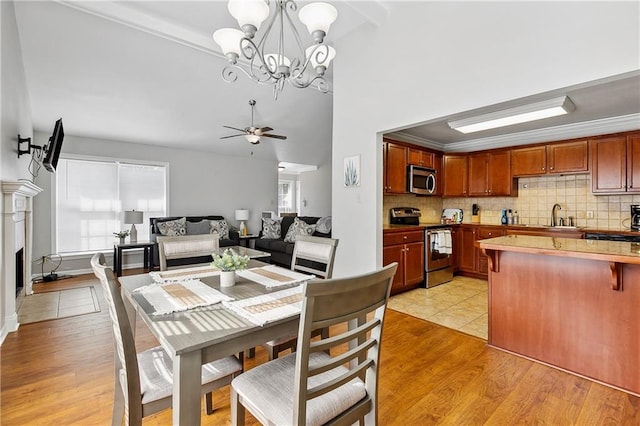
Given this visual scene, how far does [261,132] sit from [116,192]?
3279 millimetres

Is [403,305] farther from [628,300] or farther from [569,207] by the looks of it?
[569,207]

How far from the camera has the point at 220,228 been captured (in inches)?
249

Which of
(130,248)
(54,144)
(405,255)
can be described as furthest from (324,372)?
(130,248)

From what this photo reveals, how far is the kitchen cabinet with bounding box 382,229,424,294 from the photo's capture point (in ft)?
12.6

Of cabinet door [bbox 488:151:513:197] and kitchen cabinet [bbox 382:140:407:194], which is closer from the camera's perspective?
kitchen cabinet [bbox 382:140:407:194]

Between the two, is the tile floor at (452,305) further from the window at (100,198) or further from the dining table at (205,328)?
the window at (100,198)

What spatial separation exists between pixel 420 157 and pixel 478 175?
120 cm

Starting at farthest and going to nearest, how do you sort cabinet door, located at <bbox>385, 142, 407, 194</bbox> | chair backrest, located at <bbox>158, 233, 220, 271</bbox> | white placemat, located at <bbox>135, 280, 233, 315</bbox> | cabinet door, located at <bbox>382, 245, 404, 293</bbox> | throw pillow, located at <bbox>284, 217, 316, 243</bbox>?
throw pillow, located at <bbox>284, 217, 316, 243</bbox>, cabinet door, located at <bbox>385, 142, 407, 194</bbox>, cabinet door, located at <bbox>382, 245, 404, 293</bbox>, chair backrest, located at <bbox>158, 233, 220, 271</bbox>, white placemat, located at <bbox>135, 280, 233, 315</bbox>

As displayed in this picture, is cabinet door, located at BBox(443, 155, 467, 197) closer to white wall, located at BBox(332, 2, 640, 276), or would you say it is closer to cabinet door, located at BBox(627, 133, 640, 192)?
cabinet door, located at BBox(627, 133, 640, 192)

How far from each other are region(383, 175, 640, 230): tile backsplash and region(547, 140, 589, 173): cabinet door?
302 mm

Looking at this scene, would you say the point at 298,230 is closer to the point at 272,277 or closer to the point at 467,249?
the point at 467,249

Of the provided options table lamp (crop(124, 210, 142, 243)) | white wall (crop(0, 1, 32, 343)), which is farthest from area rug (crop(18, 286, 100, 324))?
table lamp (crop(124, 210, 142, 243))

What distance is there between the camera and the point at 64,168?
5195mm

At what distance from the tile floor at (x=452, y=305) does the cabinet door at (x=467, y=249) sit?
37 cm
